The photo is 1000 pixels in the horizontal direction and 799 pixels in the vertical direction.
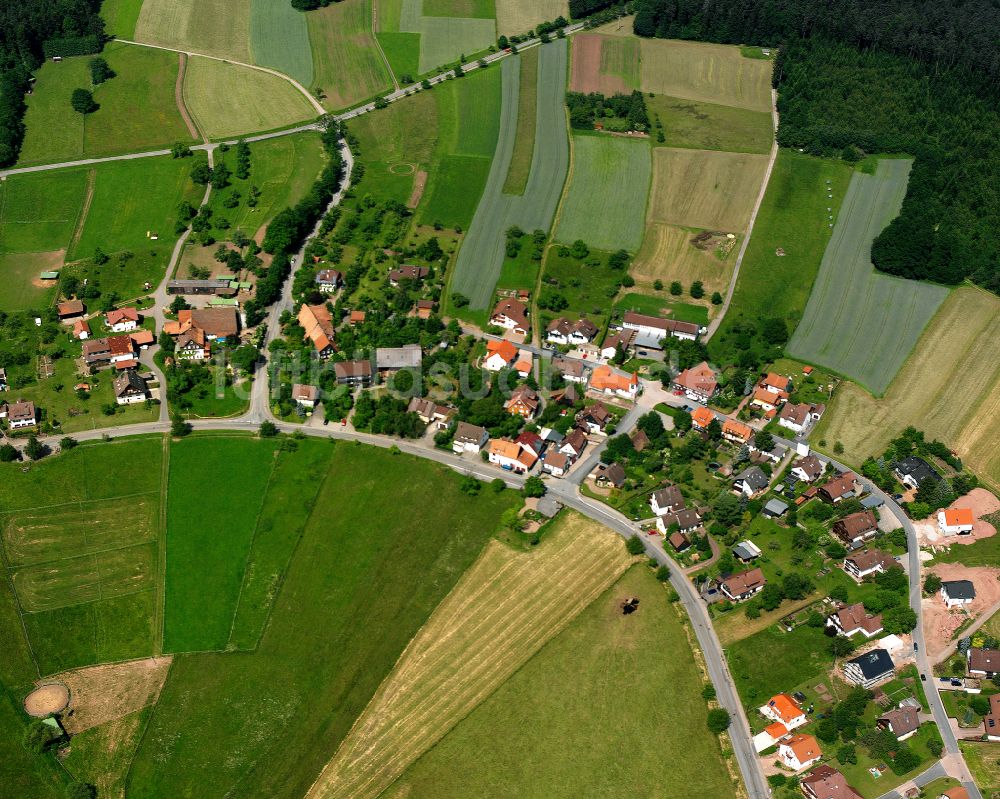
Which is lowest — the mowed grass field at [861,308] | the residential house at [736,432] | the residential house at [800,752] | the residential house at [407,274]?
the residential house at [800,752]

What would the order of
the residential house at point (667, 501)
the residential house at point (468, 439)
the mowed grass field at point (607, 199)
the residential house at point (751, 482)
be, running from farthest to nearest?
the mowed grass field at point (607, 199) < the residential house at point (468, 439) < the residential house at point (751, 482) < the residential house at point (667, 501)

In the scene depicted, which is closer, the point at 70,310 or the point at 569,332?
the point at 569,332

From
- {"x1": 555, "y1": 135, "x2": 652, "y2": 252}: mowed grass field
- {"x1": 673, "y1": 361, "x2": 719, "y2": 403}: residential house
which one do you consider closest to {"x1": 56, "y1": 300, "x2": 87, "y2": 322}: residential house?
{"x1": 555, "y1": 135, "x2": 652, "y2": 252}: mowed grass field

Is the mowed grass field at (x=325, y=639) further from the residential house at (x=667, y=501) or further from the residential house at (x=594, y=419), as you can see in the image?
the residential house at (x=667, y=501)

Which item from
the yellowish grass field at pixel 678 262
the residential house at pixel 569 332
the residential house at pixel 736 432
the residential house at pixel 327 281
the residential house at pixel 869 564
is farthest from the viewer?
the yellowish grass field at pixel 678 262

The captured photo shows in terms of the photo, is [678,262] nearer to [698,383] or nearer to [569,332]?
[569,332]

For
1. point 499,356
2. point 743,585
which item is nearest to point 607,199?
point 499,356

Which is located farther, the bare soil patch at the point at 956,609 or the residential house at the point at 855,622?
the bare soil patch at the point at 956,609

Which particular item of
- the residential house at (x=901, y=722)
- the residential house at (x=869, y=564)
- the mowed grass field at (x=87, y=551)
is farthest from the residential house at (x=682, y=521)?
the mowed grass field at (x=87, y=551)
